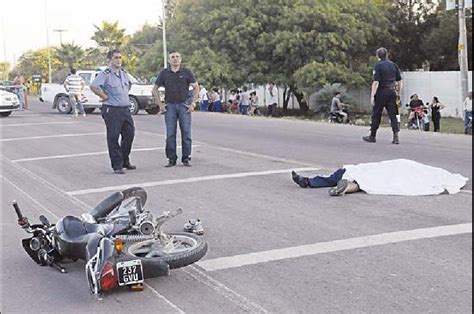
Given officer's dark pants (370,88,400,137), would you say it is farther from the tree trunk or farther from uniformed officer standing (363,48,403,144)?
the tree trunk

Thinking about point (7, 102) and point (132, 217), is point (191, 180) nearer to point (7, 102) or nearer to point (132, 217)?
point (132, 217)

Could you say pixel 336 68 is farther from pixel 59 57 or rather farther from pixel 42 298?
pixel 59 57

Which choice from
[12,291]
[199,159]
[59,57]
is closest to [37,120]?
[199,159]

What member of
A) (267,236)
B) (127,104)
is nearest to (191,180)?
(127,104)

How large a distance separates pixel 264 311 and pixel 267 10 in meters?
35.4

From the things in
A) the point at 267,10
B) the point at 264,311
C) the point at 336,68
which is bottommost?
the point at 264,311

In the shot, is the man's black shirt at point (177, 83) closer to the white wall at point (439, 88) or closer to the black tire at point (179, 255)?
the black tire at point (179, 255)

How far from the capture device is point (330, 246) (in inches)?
246

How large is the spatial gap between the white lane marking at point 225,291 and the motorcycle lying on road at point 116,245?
16 centimetres

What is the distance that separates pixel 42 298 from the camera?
521cm

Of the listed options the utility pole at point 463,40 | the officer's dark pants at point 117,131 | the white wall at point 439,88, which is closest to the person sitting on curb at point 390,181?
the officer's dark pants at point 117,131

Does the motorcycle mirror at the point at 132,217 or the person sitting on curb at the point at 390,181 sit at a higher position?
the motorcycle mirror at the point at 132,217

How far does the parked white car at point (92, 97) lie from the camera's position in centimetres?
2827

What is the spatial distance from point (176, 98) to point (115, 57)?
1.30 meters
